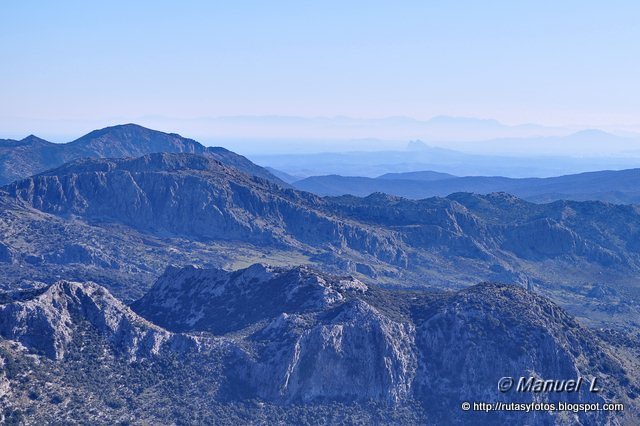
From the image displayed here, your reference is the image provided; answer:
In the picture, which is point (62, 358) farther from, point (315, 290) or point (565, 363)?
point (565, 363)

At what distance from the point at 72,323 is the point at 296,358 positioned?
34075mm

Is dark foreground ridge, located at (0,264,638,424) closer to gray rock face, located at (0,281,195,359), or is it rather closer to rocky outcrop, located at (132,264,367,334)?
gray rock face, located at (0,281,195,359)

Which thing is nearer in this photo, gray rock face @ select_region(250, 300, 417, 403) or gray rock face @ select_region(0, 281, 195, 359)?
gray rock face @ select_region(0, 281, 195, 359)

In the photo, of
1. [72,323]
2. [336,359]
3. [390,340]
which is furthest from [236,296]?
[72,323]

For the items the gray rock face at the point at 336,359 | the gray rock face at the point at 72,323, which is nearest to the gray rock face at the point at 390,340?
the gray rock face at the point at 336,359

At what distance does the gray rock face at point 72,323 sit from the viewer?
123 metres

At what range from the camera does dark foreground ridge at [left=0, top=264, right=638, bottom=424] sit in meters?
121

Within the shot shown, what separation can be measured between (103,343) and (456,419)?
5453 centimetres

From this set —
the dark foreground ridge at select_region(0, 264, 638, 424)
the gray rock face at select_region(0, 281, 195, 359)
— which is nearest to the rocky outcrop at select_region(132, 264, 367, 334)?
the dark foreground ridge at select_region(0, 264, 638, 424)

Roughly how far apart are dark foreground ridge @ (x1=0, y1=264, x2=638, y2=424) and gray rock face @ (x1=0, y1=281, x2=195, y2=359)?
18cm

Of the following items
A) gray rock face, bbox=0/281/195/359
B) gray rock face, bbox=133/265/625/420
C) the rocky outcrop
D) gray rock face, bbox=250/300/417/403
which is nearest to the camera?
gray rock face, bbox=0/281/195/359

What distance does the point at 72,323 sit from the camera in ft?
423

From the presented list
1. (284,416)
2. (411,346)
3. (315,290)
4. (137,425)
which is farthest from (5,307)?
(411,346)

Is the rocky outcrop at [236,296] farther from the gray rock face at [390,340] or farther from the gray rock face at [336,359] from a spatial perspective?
the gray rock face at [336,359]
